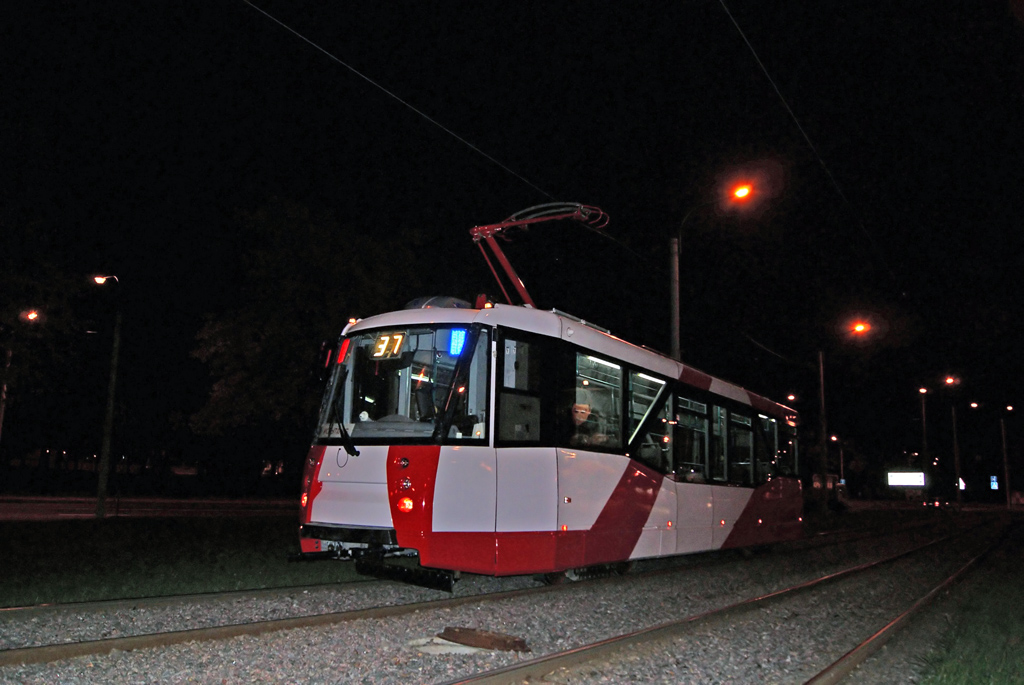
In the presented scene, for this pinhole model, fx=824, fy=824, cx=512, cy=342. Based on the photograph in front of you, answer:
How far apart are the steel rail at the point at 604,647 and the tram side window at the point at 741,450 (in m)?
3.72

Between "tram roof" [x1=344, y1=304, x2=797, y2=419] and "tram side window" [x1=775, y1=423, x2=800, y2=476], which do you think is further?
"tram side window" [x1=775, y1=423, x2=800, y2=476]

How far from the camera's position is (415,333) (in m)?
9.28

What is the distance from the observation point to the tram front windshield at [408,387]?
28.8 feet

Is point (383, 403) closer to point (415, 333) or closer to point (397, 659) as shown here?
point (415, 333)

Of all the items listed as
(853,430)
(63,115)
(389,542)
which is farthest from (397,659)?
(853,430)

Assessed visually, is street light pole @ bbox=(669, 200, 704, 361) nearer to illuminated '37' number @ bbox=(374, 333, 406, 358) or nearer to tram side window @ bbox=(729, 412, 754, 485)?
tram side window @ bbox=(729, 412, 754, 485)

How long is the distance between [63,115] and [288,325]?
7720 millimetres

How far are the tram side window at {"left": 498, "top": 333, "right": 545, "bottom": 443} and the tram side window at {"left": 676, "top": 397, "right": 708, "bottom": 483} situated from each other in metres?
3.71

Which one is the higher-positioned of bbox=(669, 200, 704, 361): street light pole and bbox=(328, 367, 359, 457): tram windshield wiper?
bbox=(669, 200, 704, 361): street light pole

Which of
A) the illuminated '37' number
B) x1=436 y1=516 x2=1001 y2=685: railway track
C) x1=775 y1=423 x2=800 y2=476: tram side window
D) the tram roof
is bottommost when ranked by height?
x1=436 y1=516 x2=1001 y2=685: railway track

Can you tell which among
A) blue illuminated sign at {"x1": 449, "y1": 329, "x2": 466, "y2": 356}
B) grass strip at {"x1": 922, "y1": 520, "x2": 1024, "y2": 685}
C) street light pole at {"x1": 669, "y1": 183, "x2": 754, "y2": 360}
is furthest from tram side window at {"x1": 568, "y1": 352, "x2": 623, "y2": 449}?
street light pole at {"x1": 669, "y1": 183, "x2": 754, "y2": 360}

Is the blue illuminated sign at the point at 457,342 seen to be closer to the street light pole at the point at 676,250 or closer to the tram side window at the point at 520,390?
the tram side window at the point at 520,390

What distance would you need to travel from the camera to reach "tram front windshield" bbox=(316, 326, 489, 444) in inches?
346

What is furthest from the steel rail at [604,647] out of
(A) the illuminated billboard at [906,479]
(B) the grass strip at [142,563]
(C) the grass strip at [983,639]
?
(A) the illuminated billboard at [906,479]
